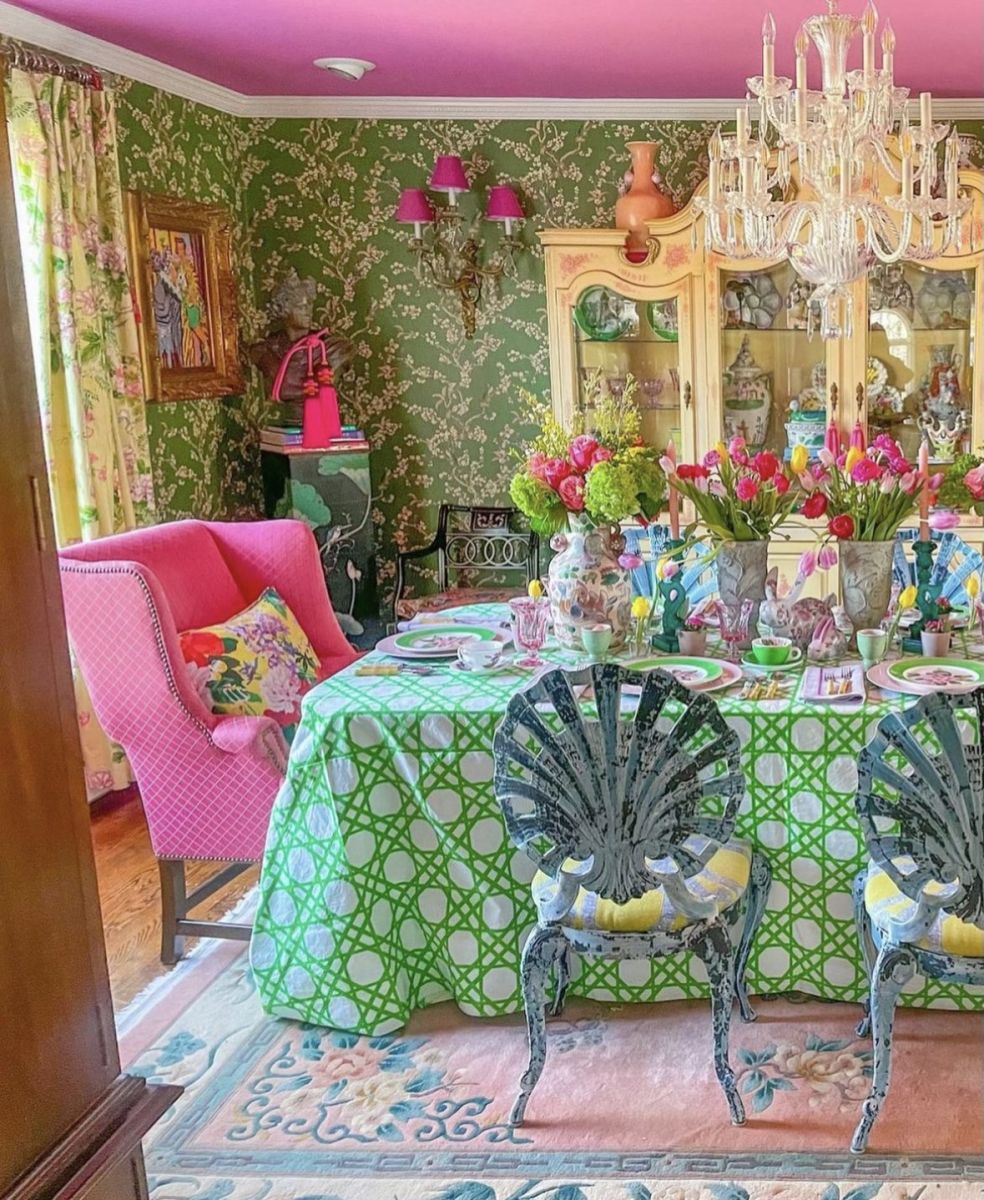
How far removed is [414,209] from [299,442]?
1.02m

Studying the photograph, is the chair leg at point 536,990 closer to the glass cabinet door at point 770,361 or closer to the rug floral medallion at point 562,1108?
the rug floral medallion at point 562,1108

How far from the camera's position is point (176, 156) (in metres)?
4.42

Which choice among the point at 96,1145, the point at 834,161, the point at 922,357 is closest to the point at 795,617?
the point at 834,161

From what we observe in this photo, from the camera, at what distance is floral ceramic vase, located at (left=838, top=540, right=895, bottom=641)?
2.62 m

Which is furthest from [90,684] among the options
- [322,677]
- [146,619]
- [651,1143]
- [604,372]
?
[604,372]

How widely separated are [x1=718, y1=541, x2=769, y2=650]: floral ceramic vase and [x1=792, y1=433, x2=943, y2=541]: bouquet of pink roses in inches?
5.6

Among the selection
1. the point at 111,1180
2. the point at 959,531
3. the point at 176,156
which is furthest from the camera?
the point at 959,531

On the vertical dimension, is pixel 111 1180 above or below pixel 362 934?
above

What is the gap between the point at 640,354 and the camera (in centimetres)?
485

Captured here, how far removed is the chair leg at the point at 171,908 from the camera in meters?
2.95

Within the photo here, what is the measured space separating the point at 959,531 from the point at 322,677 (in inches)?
105

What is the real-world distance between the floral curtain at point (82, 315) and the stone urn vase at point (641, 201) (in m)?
1.90

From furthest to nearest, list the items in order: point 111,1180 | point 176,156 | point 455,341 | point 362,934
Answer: point 455,341 < point 176,156 < point 362,934 < point 111,1180

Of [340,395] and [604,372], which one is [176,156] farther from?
[604,372]
